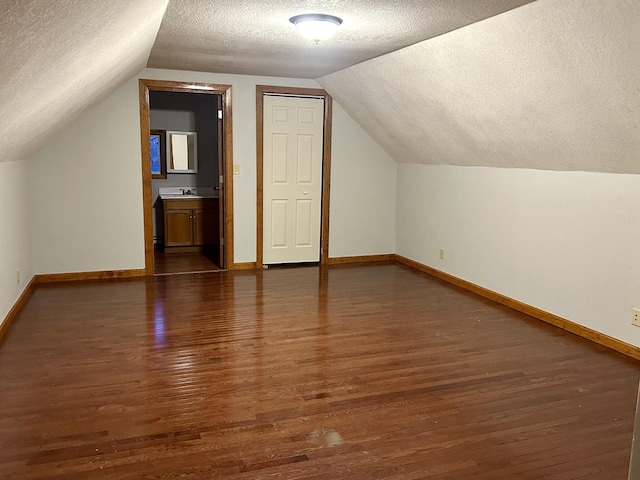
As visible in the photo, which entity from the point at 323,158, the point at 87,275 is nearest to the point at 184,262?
the point at 87,275

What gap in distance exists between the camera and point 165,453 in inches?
98.6

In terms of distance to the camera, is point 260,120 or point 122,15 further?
point 260,120

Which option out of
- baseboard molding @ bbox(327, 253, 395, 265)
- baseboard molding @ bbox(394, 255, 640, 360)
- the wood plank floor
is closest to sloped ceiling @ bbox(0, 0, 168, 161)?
the wood plank floor

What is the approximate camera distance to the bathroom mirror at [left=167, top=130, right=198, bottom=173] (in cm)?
761

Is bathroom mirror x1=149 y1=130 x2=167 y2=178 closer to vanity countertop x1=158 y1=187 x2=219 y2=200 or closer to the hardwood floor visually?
vanity countertop x1=158 y1=187 x2=219 y2=200

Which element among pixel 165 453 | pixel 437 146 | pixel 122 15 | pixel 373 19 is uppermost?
pixel 373 19

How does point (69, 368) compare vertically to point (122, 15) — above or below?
below

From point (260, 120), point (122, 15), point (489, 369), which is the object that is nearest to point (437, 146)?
point (260, 120)

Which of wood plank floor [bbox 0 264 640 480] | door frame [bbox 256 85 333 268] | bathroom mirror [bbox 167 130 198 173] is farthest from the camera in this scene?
bathroom mirror [bbox 167 130 198 173]

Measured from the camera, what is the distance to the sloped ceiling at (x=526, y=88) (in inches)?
117

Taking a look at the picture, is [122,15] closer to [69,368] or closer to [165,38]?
[165,38]

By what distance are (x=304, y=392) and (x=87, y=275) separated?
3.54m

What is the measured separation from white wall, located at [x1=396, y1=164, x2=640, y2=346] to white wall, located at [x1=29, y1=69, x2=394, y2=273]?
6.74 feet

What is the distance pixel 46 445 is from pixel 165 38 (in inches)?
116
